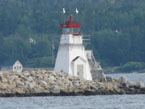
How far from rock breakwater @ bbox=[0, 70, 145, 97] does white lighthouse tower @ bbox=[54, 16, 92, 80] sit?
2.39 feet

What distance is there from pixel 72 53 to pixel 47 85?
2.87m

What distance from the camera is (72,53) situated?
44.5 metres

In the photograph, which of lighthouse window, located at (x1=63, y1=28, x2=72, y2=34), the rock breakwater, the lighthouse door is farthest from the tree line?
the rock breakwater

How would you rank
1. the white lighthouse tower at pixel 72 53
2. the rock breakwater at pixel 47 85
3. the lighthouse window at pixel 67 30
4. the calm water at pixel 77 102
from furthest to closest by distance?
the lighthouse window at pixel 67 30
the white lighthouse tower at pixel 72 53
the rock breakwater at pixel 47 85
the calm water at pixel 77 102

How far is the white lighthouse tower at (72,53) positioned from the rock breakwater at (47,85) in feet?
2.39

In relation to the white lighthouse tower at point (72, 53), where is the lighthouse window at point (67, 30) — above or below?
above

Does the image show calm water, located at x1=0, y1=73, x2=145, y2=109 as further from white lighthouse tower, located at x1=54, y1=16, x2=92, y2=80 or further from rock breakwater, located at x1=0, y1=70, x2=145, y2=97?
white lighthouse tower, located at x1=54, y1=16, x2=92, y2=80

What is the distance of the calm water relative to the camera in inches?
1524

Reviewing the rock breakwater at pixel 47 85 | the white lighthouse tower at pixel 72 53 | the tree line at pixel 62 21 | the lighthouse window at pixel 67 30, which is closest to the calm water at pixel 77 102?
the rock breakwater at pixel 47 85

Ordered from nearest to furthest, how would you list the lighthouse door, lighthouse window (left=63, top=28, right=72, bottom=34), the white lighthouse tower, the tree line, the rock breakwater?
the rock breakwater < the white lighthouse tower < lighthouse window (left=63, top=28, right=72, bottom=34) < the lighthouse door < the tree line

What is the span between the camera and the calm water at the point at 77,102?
38.7 meters

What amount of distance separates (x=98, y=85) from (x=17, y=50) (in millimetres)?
55246

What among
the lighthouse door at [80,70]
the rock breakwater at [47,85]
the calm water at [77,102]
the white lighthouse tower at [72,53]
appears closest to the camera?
the calm water at [77,102]

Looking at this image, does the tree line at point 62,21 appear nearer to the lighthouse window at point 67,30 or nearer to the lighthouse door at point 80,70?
the lighthouse door at point 80,70
